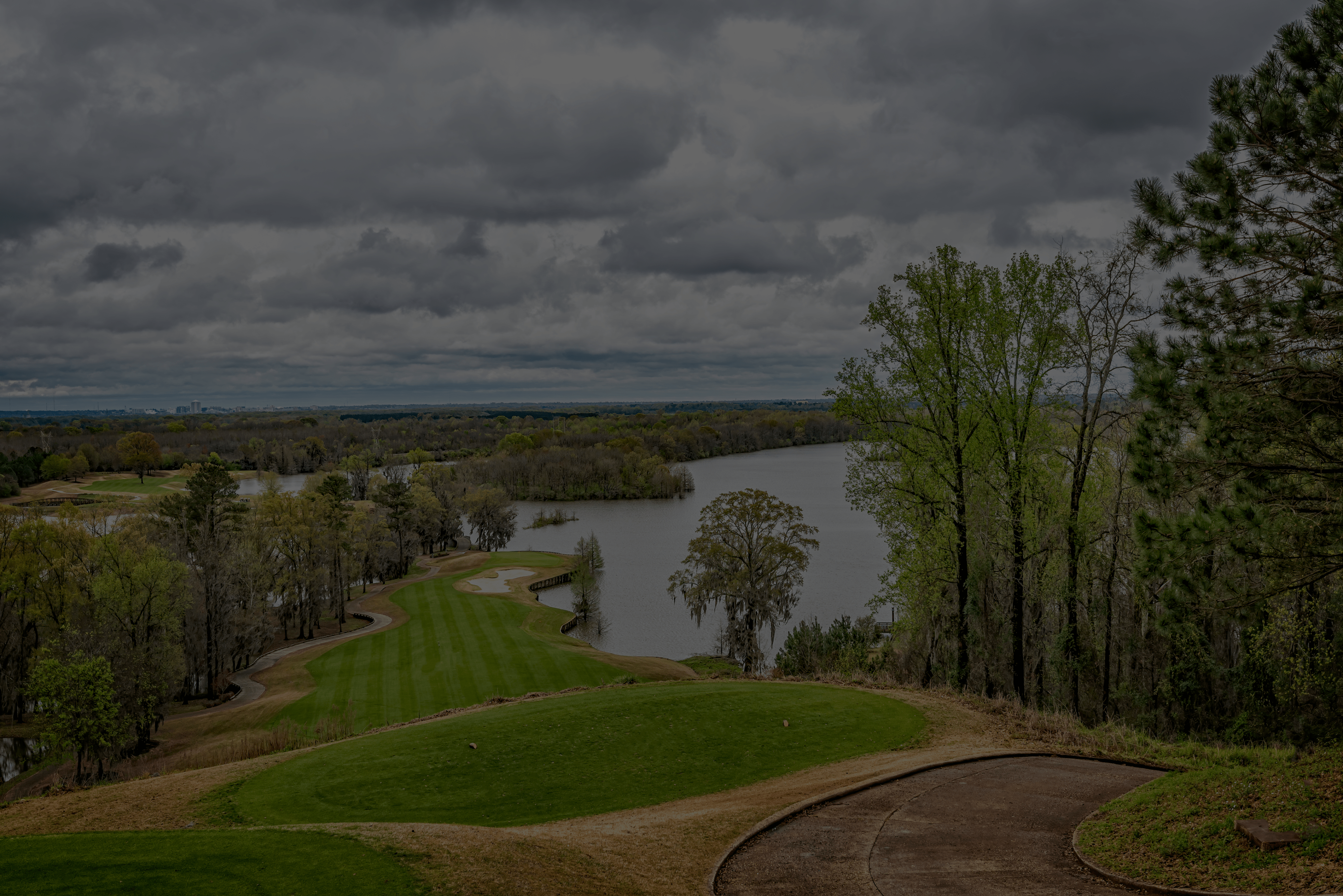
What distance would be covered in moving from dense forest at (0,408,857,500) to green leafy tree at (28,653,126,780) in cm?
1927

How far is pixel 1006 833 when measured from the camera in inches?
387

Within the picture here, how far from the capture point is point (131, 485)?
333ft

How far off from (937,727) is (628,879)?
888cm

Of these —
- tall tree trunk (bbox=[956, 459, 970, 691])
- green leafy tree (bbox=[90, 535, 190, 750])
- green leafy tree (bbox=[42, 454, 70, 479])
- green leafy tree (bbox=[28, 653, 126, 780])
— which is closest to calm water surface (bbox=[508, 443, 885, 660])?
tall tree trunk (bbox=[956, 459, 970, 691])

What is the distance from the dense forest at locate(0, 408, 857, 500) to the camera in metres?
101

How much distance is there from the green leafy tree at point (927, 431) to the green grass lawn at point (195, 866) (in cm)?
1457

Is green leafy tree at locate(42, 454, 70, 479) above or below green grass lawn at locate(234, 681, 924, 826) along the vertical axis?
above

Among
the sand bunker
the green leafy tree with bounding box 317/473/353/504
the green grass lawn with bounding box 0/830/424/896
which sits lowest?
the sand bunker

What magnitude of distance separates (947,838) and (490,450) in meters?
146

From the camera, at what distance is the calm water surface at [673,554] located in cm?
4272

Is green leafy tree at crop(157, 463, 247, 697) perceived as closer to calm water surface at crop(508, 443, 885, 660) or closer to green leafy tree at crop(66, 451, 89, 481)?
calm water surface at crop(508, 443, 885, 660)

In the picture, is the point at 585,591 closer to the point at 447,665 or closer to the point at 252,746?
the point at 447,665

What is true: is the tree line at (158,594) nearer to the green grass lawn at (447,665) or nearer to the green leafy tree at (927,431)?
the green grass lawn at (447,665)

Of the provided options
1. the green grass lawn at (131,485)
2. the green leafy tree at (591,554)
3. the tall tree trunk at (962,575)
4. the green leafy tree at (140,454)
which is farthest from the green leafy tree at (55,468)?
the tall tree trunk at (962,575)
